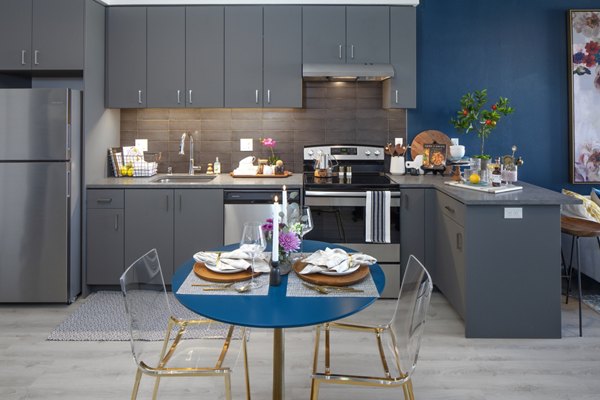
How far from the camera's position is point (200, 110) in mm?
4527

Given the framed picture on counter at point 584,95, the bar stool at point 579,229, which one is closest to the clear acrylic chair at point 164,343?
the bar stool at point 579,229

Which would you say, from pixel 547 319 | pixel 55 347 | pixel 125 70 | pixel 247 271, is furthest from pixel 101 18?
pixel 547 319

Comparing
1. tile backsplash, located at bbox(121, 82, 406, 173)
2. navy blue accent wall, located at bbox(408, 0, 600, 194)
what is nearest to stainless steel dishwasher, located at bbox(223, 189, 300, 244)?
tile backsplash, located at bbox(121, 82, 406, 173)

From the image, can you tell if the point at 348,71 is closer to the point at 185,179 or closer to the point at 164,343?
the point at 185,179

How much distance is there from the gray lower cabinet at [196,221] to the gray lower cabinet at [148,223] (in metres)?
0.06

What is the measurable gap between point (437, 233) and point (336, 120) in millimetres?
1396

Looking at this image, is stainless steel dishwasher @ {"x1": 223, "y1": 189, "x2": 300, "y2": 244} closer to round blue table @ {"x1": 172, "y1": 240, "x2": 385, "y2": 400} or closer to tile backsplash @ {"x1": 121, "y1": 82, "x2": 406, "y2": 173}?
tile backsplash @ {"x1": 121, "y1": 82, "x2": 406, "y2": 173}

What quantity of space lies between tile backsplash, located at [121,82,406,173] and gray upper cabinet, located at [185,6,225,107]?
327mm

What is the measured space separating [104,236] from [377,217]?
2.07 metres

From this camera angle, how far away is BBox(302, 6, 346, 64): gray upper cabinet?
417cm

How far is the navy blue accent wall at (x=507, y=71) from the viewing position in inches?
175

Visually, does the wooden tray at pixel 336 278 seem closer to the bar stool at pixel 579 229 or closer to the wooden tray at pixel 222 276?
the wooden tray at pixel 222 276

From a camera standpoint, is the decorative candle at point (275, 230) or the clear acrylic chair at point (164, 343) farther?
the clear acrylic chair at point (164, 343)

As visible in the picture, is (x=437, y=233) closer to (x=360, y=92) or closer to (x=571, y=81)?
(x=360, y=92)
